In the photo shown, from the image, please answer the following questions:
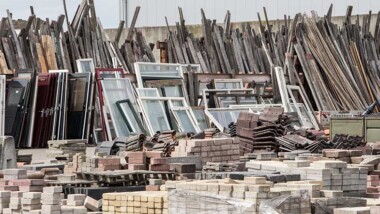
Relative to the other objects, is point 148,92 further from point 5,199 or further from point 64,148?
point 5,199

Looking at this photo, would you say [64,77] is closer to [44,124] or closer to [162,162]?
[44,124]

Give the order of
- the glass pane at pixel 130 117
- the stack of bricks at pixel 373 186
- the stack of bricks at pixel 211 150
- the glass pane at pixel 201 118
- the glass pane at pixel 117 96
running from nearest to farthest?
1. the stack of bricks at pixel 373 186
2. the stack of bricks at pixel 211 150
3. the glass pane at pixel 130 117
4. the glass pane at pixel 117 96
5. the glass pane at pixel 201 118

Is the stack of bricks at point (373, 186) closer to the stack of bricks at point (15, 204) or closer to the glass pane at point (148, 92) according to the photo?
the stack of bricks at point (15, 204)

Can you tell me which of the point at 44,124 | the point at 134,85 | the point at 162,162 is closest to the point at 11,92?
the point at 44,124

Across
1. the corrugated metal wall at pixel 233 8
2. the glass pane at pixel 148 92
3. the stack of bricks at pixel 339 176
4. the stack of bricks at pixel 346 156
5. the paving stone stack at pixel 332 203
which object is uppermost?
the corrugated metal wall at pixel 233 8

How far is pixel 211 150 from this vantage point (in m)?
21.1

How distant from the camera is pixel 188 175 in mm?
18484

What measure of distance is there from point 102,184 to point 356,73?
17672 millimetres

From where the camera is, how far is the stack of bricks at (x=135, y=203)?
50.4 ft

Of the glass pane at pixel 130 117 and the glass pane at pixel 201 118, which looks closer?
the glass pane at pixel 130 117

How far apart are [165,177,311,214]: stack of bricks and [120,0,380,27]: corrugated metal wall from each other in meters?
25.6

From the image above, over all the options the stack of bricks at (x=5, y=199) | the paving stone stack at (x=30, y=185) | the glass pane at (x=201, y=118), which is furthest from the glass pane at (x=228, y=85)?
the stack of bricks at (x=5, y=199)

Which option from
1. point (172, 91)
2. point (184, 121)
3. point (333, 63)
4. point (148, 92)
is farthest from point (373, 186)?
point (333, 63)

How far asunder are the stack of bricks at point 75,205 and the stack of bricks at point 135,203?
39cm
